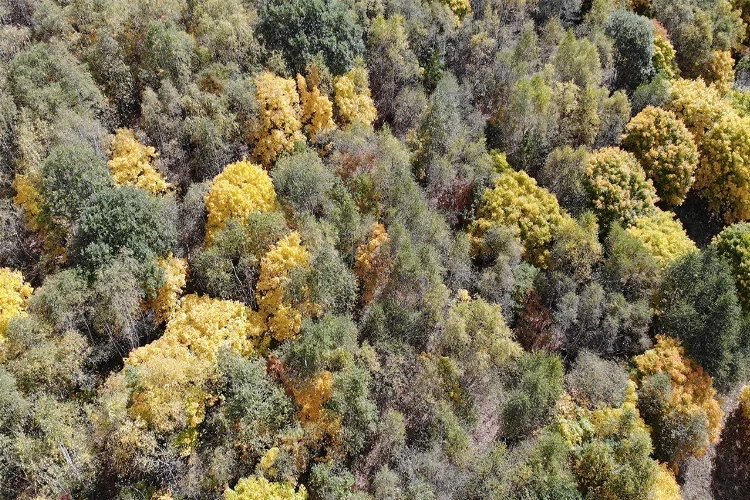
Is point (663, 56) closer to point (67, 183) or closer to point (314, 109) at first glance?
point (314, 109)

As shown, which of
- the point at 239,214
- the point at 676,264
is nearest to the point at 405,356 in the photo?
the point at 239,214

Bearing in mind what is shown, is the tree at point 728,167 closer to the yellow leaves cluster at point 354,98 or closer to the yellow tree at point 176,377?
the yellow leaves cluster at point 354,98

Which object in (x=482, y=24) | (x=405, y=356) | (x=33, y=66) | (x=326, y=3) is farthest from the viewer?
(x=482, y=24)

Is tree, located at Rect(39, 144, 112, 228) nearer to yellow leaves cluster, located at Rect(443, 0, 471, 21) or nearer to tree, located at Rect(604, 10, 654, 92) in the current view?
yellow leaves cluster, located at Rect(443, 0, 471, 21)

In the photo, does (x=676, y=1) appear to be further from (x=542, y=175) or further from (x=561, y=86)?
(x=542, y=175)

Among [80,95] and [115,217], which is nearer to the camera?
[115,217]

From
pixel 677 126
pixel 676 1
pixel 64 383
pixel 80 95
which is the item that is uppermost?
pixel 676 1

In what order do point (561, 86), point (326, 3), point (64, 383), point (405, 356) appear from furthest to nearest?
point (561, 86), point (326, 3), point (405, 356), point (64, 383)

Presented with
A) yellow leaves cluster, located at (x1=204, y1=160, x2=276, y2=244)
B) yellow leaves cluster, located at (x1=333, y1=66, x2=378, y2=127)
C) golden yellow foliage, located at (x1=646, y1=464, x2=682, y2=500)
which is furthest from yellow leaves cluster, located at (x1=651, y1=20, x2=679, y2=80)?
yellow leaves cluster, located at (x1=204, y1=160, x2=276, y2=244)
